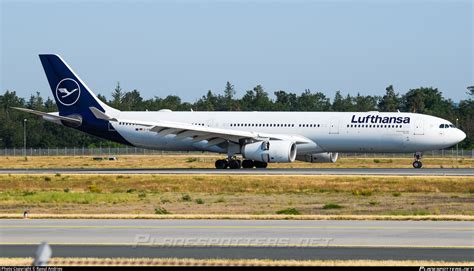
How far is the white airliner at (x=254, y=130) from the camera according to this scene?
5262cm

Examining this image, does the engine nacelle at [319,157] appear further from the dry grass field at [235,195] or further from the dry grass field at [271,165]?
the dry grass field at [235,195]

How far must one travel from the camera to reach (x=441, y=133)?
52906 millimetres

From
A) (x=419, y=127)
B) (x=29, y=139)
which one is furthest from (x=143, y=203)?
(x=29, y=139)

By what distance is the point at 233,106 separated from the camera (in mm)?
133500

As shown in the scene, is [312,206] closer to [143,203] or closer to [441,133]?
[143,203]

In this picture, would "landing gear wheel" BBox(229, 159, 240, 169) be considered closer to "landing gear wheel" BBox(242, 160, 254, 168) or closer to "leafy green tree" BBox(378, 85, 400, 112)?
"landing gear wheel" BBox(242, 160, 254, 168)

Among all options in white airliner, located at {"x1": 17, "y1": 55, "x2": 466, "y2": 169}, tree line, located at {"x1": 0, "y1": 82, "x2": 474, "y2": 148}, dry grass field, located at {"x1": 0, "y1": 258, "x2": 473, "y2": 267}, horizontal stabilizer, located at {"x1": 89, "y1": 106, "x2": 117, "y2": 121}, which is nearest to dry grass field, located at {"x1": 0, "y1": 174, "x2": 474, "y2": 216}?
horizontal stabilizer, located at {"x1": 89, "y1": 106, "x2": 117, "y2": 121}

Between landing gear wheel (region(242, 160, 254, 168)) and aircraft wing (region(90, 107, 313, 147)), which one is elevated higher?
aircraft wing (region(90, 107, 313, 147))

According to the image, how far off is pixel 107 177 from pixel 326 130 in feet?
45.0

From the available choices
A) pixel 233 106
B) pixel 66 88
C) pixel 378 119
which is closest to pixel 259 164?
pixel 378 119
